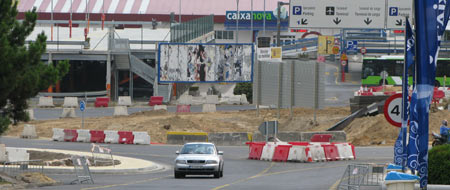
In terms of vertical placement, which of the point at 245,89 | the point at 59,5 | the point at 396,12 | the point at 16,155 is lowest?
the point at 16,155

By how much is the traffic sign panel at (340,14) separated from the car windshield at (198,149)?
2526 cm

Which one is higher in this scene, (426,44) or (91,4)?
(91,4)

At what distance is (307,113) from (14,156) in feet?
89.5

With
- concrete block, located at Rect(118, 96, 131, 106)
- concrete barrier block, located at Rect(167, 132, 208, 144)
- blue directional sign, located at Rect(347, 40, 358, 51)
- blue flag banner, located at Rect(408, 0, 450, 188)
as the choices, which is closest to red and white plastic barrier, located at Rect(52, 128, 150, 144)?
concrete barrier block, located at Rect(167, 132, 208, 144)

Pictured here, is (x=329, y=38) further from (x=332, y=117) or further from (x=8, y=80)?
(x=8, y=80)

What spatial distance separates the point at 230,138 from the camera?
46344mm

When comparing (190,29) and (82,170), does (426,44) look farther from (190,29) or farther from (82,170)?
(190,29)

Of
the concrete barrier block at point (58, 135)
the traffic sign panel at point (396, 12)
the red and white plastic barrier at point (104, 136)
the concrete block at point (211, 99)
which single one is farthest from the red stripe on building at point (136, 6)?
the red and white plastic barrier at point (104, 136)

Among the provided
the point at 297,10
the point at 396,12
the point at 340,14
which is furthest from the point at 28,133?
the point at 396,12

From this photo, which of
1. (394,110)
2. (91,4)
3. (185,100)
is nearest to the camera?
(394,110)

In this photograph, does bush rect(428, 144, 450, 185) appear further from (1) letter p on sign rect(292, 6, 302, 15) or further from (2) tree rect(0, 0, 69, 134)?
(1) letter p on sign rect(292, 6, 302, 15)

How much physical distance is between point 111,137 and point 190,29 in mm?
29916

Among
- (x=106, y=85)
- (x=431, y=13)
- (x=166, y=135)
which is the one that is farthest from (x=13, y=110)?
(x=106, y=85)

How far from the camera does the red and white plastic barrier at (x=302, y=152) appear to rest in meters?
36.4
